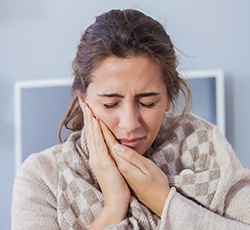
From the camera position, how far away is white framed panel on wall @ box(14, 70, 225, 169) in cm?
185

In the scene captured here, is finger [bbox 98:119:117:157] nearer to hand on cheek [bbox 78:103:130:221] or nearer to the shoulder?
hand on cheek [bbox 78:103:130:221]

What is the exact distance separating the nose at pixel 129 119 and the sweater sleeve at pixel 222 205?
0.15 meters

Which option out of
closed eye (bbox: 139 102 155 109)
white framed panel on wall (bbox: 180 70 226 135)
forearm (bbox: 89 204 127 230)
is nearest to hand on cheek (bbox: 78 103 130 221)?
forearm (bbox: 89 204 127 230)

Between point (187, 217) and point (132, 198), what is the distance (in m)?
0.13

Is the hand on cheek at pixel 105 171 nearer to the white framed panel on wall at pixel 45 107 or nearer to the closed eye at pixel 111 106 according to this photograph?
the closed eye at pixel 111 106

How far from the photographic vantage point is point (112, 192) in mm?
1010

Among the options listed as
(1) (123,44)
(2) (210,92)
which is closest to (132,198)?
(1) (123,44)

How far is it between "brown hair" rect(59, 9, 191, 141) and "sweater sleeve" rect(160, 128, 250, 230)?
0.19m

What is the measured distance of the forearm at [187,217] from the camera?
3.13 feet

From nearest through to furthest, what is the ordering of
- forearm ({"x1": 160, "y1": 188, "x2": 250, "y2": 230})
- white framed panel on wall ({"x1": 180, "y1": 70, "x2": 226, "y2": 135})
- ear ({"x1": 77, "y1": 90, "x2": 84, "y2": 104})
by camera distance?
1. forearm ({"x1": 160, "y1": 188, "x2": 250, "y2": 230})
2. ear ({"x1": 77, "y1": 90, "x2": 84, "y2": 104})
3. white framed panel on wall ({"x1": 180, "y1": 70, "x2": 226, "y2": 135})

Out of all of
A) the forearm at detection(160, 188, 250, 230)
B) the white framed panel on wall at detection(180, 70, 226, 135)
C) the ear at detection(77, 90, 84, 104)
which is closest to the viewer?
the forearm at detection(160, 188, 250, 230)

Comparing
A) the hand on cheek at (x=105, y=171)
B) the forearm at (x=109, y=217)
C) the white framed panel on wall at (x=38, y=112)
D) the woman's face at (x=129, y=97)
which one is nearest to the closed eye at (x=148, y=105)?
the woman's face at (x=129, y=97)

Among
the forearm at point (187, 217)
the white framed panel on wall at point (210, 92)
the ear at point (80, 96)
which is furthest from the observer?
the white framed panel on wall at point (210, 92)

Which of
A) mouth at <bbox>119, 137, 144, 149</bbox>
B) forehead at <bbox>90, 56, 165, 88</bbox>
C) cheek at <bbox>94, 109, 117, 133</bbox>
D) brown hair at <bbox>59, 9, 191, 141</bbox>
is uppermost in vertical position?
brown hair at <bbox>59, 9, 191, 141</bbox>
